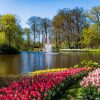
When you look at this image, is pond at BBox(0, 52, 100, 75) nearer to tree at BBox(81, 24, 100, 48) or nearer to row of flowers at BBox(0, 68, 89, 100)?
row of flowers at BBox(0, 68, 89, 100)

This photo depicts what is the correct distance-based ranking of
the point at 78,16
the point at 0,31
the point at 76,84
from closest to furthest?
1. the point at 76,84
2. the point at 0,31
3. the point at 78,16

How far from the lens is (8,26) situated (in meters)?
65.7

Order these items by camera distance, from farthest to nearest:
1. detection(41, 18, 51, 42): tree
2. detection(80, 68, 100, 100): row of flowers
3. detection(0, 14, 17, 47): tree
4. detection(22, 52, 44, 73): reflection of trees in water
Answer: detection(41, 18, 51, 42): tree < detection(0, 14, 17, 47): tree < detection(22, 52, 44, 73): reflection of trees in water < detection(80, 68, 100, 100): row of flowers

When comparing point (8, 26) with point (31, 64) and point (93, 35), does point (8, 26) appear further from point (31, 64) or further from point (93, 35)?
point (31, 64)

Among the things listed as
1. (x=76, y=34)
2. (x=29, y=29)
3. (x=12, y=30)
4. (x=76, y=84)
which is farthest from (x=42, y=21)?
(x=76, y=84)

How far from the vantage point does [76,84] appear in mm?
10781

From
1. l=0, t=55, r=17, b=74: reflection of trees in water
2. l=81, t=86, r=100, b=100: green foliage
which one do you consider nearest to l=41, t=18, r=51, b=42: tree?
l=0, t=55, r=17, b=74: reflection of trees in water

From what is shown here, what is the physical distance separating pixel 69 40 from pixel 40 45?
9.61 meters

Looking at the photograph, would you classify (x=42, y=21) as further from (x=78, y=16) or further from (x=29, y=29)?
(x=78, y=16)

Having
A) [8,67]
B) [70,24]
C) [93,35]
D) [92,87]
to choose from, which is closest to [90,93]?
[92,87]

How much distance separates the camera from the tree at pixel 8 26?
65.5 metres

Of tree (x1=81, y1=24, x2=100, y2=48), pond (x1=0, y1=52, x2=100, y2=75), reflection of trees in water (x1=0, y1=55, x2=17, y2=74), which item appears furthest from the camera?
tree (x1=81, y1=24, x2=100, y2=48)

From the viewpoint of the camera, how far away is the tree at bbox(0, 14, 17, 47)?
2579 inches

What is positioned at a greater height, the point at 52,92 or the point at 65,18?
the point at 65,18
